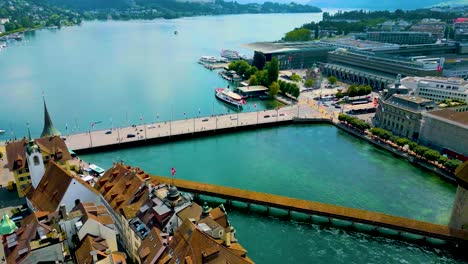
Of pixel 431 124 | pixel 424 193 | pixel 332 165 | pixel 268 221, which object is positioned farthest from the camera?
pixel 431 124

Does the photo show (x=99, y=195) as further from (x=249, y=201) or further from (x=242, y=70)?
(x=242, y=70)

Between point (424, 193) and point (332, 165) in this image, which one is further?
point (332, 165)

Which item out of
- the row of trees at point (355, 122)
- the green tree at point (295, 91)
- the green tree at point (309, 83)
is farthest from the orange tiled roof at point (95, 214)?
the green tree at point (309, 83)

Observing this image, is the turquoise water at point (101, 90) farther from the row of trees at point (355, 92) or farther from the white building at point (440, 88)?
the white building at point (440, 88)

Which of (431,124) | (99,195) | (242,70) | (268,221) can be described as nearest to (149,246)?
(99,195)

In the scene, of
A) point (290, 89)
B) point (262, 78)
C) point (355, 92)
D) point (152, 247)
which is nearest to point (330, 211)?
point (152, 247)

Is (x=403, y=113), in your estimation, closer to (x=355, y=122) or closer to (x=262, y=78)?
(x=355, y=122)

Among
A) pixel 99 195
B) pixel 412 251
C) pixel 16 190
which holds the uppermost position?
pixel 99 195
